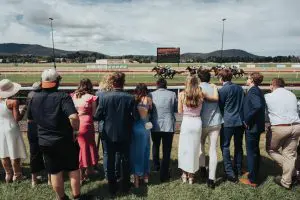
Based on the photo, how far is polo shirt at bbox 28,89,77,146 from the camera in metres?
4.09

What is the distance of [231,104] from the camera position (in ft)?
17.5

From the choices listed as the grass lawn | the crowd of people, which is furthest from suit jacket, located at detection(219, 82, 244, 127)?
the grass lawn

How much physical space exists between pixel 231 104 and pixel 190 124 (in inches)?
32.1

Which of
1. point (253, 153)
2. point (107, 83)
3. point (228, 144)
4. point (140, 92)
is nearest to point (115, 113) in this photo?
point (107, 83)

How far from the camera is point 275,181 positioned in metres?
5.43

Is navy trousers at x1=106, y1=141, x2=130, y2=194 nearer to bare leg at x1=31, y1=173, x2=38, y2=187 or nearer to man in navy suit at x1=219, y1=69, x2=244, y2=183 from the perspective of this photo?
bare leg at x1=31, y1=173, x2=38, y2=187

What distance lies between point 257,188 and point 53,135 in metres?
3.38

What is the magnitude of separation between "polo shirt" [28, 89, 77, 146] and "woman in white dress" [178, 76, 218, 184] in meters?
1.84

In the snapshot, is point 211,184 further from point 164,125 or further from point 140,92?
point 140,92

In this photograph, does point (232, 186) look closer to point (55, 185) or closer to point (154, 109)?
point (154, 109)

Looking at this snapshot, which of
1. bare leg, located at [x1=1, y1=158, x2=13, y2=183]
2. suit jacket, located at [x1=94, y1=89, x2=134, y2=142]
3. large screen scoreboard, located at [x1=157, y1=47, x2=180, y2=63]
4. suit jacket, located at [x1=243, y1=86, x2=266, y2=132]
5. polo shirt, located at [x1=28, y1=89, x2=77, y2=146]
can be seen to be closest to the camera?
polo shirt, located at [x1=28, y1=89, x2=77, y2=146]

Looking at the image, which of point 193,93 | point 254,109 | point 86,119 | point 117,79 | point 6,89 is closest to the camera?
point 117,79

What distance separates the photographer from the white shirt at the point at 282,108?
201 inches

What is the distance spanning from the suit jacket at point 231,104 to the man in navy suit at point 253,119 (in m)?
0.13
